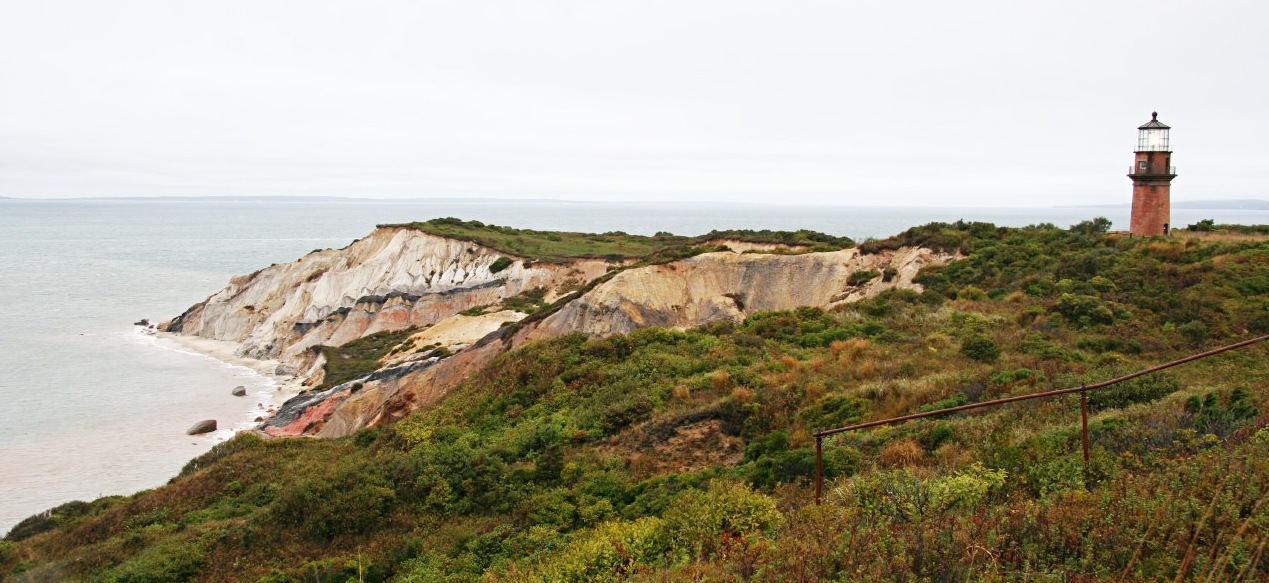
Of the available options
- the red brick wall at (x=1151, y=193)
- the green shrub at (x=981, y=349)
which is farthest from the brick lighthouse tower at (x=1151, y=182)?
the green shrub at (x=981, y=349)

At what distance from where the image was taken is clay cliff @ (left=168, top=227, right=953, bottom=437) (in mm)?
29016

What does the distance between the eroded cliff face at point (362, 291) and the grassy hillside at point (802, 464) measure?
24199 mm

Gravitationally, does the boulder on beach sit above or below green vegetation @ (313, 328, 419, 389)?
below

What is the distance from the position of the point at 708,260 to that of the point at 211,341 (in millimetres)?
39025

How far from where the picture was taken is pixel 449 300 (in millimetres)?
46625

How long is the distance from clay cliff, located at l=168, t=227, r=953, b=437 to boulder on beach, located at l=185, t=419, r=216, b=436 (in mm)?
2482

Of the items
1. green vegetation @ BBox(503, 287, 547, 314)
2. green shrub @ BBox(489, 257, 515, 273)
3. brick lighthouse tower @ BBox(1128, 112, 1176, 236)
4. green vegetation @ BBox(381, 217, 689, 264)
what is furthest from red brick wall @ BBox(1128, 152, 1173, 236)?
green shrub @ BBox(489, 257, 515, 273)

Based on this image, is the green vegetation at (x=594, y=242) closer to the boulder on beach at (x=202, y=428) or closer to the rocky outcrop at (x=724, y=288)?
the rocky outcrop at (x=724, y=288)

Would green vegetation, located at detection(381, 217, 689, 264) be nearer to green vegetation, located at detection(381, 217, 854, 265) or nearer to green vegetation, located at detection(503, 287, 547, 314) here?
green vegetation, located at detection(381, 217, 854, 265)

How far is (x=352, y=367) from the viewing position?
1505 inches

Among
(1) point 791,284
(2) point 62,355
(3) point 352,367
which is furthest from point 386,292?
(1) point 791,284

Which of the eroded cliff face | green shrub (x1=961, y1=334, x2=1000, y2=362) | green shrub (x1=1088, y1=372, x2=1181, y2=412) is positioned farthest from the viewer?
the eroded cliff face

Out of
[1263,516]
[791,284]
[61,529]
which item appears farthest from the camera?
[791,284]

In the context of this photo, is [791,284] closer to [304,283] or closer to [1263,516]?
[1263,516]
